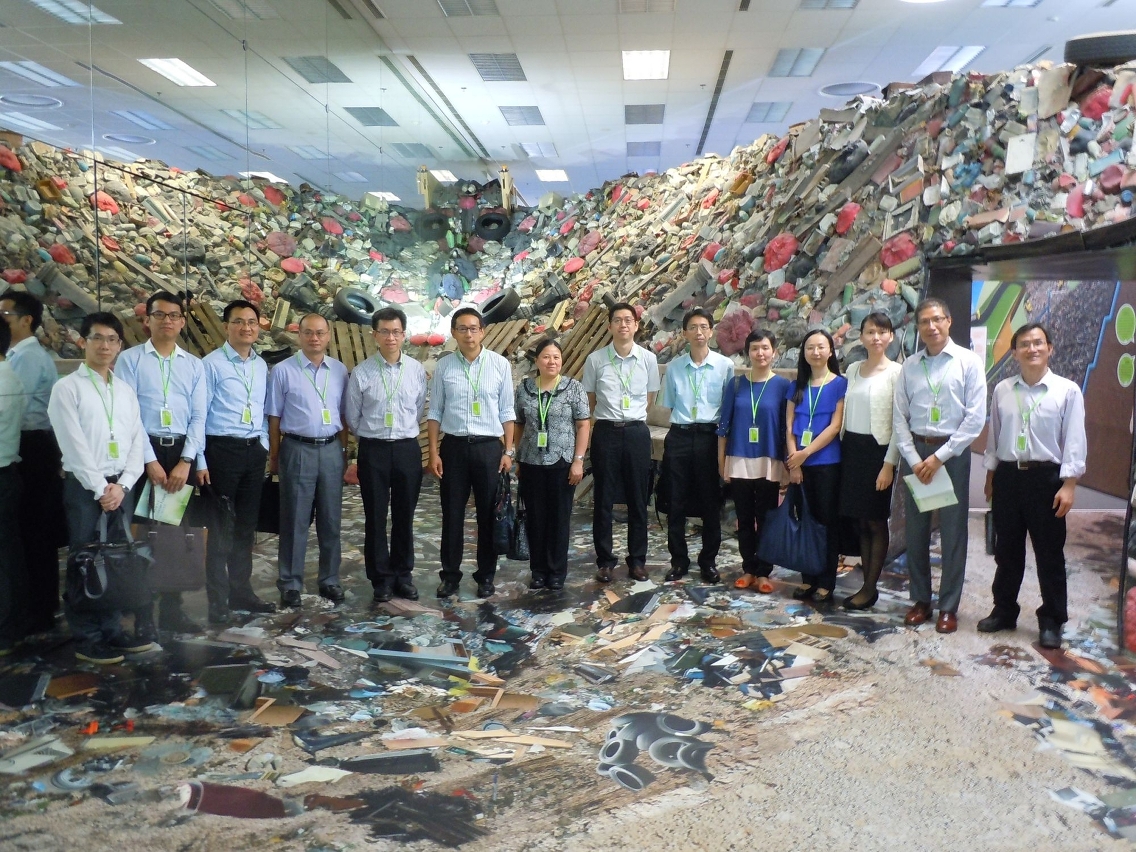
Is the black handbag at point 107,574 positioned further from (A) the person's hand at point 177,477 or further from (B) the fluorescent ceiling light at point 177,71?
(B) the fluorescent ceiling light at point 177,71

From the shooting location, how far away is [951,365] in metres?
3.82

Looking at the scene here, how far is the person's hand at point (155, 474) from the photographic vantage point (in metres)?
3.60

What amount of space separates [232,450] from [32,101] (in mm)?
2074

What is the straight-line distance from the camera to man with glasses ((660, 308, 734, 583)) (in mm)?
4547

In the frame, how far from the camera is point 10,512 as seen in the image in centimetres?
345

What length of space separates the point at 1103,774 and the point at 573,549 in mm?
3471

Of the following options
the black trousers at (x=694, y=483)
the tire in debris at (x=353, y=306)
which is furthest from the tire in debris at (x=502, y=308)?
the black trousers at (x=694, y=483)

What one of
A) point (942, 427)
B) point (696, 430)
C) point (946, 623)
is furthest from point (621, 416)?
point (946, 623)

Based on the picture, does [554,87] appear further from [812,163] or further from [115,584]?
[115,584]

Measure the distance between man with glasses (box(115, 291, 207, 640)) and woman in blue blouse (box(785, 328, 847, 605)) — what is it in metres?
3.09

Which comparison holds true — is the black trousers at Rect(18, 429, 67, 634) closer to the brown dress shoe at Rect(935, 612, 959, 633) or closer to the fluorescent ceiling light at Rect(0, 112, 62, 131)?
the fluorescent ceiling light at Rect(0, 112, 62, 131)

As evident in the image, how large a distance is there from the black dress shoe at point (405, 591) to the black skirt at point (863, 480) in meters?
2.43

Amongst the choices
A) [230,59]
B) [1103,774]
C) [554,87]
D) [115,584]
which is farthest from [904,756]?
[554,87]

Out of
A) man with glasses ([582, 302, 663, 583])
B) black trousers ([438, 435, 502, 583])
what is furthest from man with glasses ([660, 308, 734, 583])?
black trousers ([438, 435, 502, 583])
